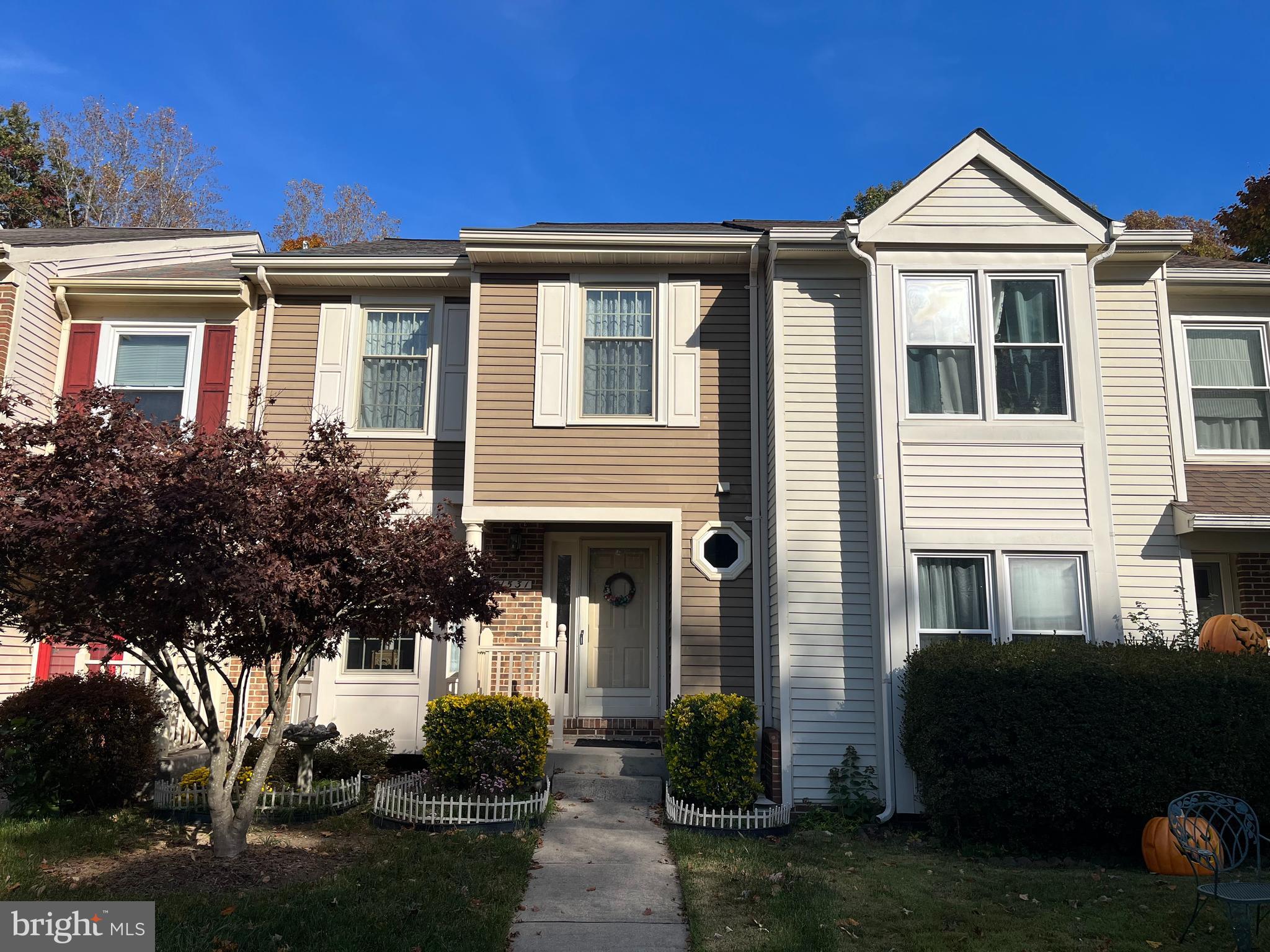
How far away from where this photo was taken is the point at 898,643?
842 centimetres

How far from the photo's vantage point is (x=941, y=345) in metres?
9.04

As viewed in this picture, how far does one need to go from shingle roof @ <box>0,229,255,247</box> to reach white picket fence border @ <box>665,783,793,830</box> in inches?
361

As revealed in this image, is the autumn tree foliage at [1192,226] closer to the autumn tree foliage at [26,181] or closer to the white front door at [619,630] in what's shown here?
the white front door at [619,630]

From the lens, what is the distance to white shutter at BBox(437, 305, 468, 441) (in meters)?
10.4

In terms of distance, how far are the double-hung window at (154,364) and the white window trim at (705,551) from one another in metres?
6.05

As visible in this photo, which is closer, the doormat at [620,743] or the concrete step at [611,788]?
the concrete step at [611,788]

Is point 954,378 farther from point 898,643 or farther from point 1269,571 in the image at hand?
point 1269,571

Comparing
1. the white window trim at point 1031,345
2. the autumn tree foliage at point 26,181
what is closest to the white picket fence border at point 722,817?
the white window trim at point 1031,345

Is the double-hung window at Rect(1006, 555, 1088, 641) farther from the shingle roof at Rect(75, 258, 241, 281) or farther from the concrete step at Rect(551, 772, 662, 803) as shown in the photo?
the shingle roof at Rect(75, 258, 241, 281)

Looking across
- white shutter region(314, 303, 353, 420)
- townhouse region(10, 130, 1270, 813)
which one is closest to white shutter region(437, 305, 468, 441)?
townhouse region(10, 130, 1270, 813)

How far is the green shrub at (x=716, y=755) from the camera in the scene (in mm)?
7984

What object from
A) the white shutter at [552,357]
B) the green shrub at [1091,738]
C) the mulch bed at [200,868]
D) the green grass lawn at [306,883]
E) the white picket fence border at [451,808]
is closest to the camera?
the green grass lawn at [306,883]

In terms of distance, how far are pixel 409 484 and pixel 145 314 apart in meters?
3.88

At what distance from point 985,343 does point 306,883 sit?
24.5 ft
